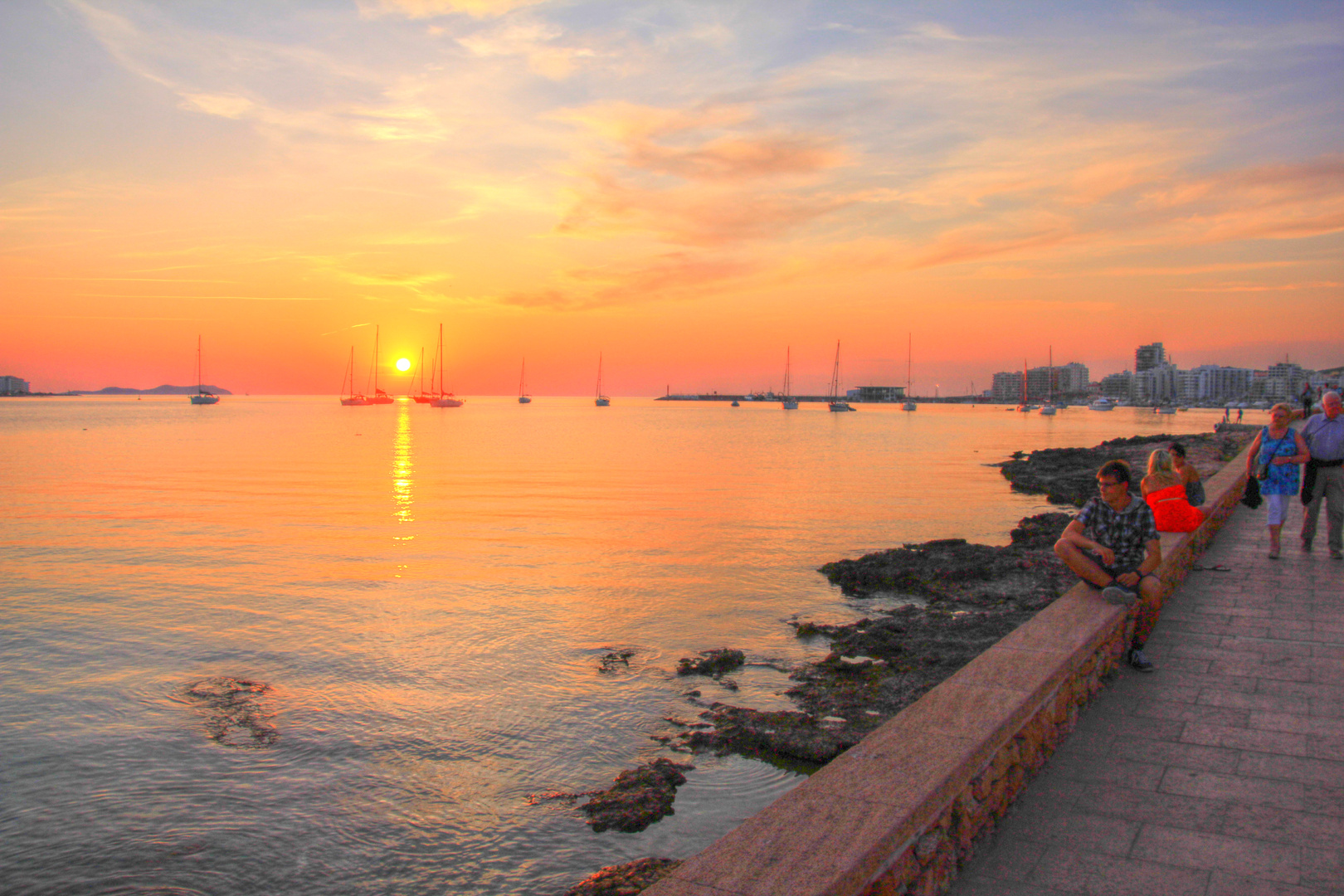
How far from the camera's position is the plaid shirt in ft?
21.7

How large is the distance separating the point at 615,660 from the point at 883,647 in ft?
11.1

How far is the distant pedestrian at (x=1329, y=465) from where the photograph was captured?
9445 millimetres

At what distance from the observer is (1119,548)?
21.9 feet

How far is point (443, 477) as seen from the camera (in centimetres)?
3506

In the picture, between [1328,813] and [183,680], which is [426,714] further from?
[1328,813]

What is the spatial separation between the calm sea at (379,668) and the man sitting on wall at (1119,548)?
9.82 feet

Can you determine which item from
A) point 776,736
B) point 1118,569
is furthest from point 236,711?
point 1118,569

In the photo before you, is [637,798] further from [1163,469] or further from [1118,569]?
[1163,469]

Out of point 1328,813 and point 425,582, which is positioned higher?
point 1328,813

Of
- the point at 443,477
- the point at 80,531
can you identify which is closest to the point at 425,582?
the point at 80,531

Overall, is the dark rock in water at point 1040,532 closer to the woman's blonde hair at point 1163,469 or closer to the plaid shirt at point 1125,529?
the woman's blonde hair at point 1163,469

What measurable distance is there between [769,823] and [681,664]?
6.51 metres

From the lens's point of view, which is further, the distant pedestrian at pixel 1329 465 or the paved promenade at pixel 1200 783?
the distant pedestrian at pixel 1329 465

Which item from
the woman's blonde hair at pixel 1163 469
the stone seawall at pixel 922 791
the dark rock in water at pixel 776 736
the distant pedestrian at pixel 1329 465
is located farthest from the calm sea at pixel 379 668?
the distant pedestrian at pixel 1329 465
